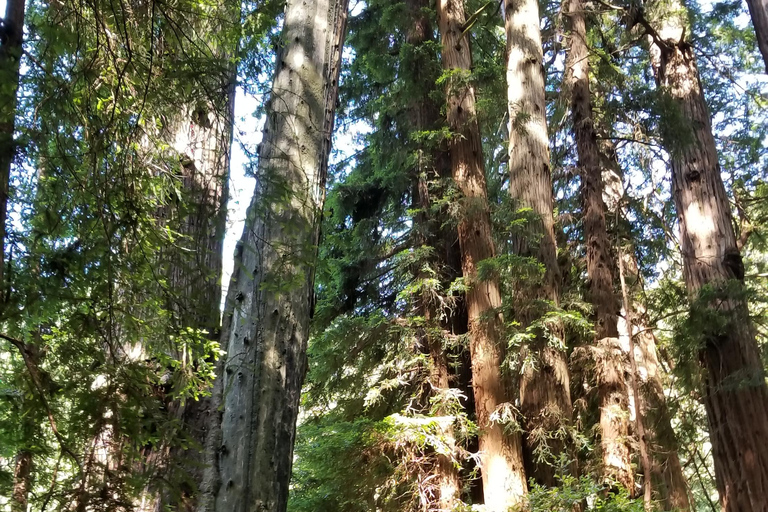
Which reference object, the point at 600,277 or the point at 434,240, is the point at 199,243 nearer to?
the point at 434,240

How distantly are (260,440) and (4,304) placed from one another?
115cm

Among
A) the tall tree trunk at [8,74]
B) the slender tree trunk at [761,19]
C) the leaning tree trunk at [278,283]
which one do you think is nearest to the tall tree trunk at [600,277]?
the slender tree trunk at [761,19]

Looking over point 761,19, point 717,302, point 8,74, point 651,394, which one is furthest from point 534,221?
point 8,74

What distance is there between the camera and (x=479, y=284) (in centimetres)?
665

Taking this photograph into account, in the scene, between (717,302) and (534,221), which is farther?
(717,302)

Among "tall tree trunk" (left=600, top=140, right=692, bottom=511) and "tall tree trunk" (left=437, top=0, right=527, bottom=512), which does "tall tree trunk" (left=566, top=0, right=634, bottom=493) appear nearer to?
"tall tree trunk" (left=600, top=140, right=692, bottom=511)

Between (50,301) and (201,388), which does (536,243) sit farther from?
(50,301)

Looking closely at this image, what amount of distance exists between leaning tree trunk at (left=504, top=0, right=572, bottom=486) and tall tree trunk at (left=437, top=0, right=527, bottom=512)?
30 centimetres

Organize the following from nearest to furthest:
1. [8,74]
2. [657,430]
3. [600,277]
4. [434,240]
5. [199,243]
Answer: [8,74], [199,243], [657,430], [434,240], [600,277]

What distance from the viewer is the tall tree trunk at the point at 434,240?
20.6 feet

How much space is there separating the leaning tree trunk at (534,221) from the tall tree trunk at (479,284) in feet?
1.00

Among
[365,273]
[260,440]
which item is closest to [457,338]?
[365,273]

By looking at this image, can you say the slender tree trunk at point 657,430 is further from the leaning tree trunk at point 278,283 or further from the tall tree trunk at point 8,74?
the tall tree trunk at point 8,74

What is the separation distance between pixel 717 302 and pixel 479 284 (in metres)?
2.43
